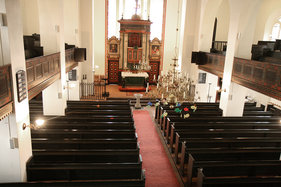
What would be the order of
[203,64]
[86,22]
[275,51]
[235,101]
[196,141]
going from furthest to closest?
[86,22]
[203,64]
[235,101]
[275,51]
[196,141]

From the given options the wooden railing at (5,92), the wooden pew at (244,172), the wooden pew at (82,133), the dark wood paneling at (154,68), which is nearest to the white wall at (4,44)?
the wooden railing at (5,92)

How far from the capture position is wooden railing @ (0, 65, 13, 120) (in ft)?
16.9

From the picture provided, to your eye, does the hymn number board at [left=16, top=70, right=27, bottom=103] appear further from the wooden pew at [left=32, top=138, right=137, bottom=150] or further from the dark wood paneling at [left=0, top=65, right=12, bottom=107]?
the wooden pew at [left=32, top=138, right=137, bottom=150]

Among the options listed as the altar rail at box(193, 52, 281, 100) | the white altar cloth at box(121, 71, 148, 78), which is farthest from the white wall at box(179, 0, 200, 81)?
the altar rail at box(193, 52, 281, 100)

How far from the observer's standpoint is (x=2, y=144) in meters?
6.11

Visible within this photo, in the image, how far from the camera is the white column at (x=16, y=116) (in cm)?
566

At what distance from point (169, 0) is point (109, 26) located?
6076mm

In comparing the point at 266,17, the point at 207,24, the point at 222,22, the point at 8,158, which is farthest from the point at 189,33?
the point at 8,158

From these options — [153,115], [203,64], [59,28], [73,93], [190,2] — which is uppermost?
[190,2]

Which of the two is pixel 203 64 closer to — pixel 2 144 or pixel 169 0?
pixel 169 0

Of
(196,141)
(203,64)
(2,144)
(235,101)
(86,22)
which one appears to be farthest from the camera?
(86,22)

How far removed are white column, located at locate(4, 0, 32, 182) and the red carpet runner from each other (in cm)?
385

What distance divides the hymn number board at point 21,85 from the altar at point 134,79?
536 inches

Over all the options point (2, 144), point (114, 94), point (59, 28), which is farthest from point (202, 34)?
point (2, 144)
